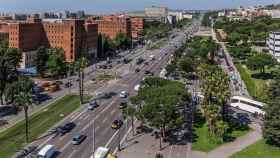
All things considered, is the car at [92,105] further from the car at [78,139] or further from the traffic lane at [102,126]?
the car at [78,139]

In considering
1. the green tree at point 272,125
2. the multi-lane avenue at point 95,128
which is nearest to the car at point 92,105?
the multi-lane avenue at point 95,128

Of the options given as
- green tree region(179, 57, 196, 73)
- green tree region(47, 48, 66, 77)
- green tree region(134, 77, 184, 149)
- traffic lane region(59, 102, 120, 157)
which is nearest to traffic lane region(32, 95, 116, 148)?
traffic lane region(59, 102, 120, 157)

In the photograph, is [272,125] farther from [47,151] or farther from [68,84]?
[68,84]

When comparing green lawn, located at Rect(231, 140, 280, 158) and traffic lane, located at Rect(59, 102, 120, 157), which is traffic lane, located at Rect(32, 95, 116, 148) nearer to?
traffic lane, located at Rect(59, 102, 120, 157)

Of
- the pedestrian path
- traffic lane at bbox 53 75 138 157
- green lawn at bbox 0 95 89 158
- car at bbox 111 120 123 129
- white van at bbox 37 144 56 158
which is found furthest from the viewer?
car at bbox 111 120 123 129

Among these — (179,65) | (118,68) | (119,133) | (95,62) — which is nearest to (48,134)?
(119,133)

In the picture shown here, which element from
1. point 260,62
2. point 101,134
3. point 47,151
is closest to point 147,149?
point 101,134
